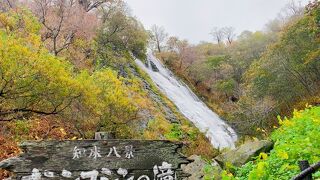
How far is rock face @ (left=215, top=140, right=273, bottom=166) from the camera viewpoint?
909cm

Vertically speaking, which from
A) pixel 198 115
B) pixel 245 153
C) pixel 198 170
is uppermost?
pixel 198 115

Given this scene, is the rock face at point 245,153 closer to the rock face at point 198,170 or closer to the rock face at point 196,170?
the rock face at point 198,170

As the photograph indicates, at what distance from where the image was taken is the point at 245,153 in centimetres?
926

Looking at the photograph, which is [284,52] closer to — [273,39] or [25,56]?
[25,56]

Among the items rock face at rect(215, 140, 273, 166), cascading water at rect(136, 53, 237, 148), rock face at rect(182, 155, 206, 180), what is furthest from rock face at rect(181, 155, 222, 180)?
Result: cascading water at rect(136, 53, 237, 148)

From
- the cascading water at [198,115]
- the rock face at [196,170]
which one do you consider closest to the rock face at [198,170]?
the rock face at [196,170]

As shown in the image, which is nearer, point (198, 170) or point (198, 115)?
point (198, 170)

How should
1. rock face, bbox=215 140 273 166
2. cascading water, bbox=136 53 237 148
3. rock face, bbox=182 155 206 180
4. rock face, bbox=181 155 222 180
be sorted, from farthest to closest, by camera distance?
cascading water, bbox=136 53 237 148, rock face, bbox=182 155 206 180, rock face, bbox=181 155 222 180, rock face, bbox=215 140 273 166

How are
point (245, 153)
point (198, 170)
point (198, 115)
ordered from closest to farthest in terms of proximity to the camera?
point (245, 153)
point (198, 170)
point (198, 115)

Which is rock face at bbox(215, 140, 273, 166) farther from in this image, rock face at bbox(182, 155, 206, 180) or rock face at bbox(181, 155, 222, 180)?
rock face at bbox(182, 155, 206, 180)

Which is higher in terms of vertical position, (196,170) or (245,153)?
(245,153)

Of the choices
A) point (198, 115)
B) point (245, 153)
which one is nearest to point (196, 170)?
point (245, 153)

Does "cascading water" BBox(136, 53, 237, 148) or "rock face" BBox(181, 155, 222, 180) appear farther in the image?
"cascading water" BBox(136, 53, 237, 148)

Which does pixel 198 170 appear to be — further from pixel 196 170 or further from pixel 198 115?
pixel 198 115
